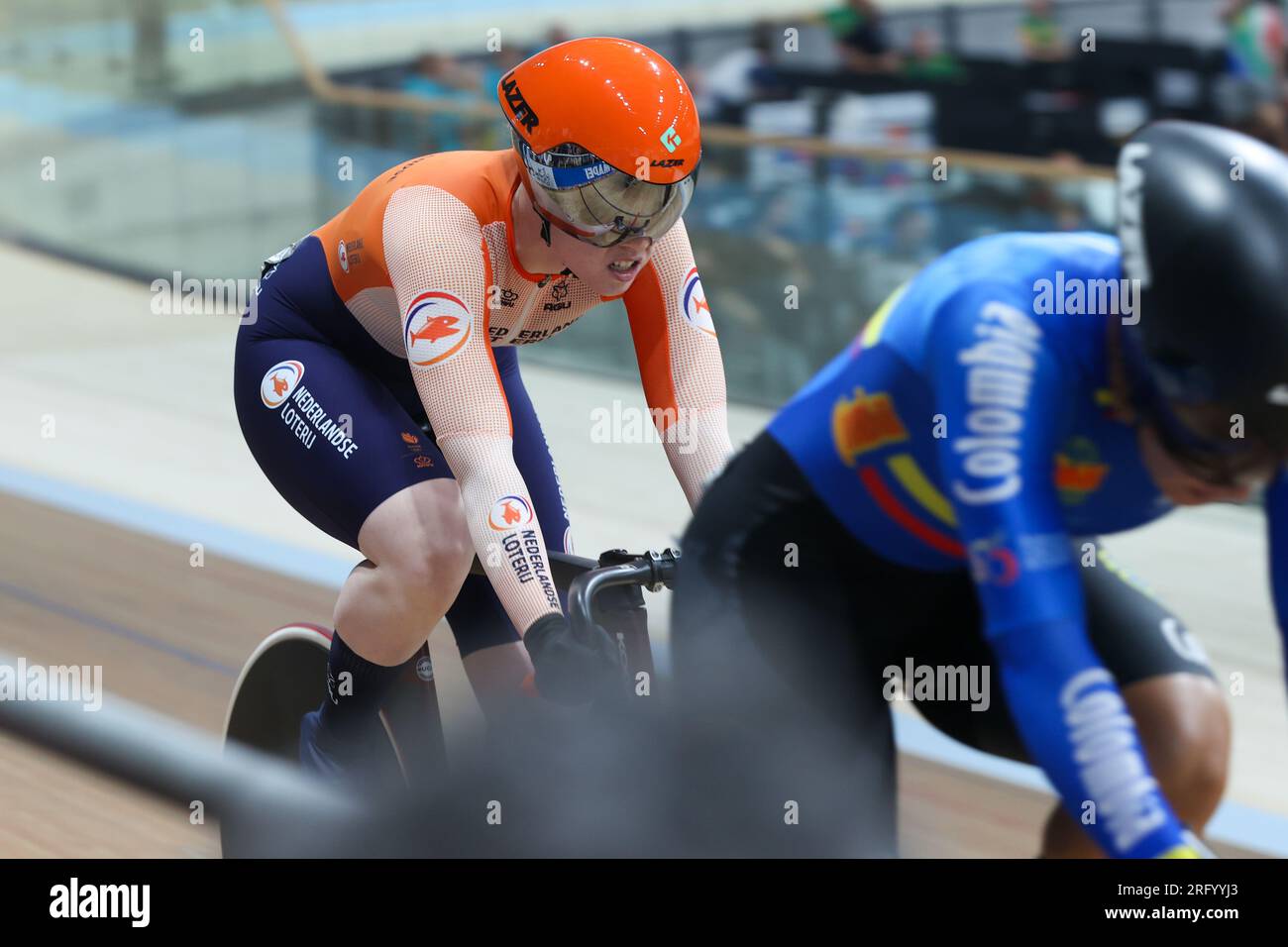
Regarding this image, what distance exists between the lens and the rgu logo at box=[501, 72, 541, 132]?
6.43 feet

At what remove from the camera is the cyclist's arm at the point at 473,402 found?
1.91 m

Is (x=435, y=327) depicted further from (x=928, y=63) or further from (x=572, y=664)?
(x=928, y=63)

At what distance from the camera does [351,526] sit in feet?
7.36

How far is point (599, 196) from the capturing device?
1.91 m

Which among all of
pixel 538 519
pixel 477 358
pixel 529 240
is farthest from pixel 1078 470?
pixel 538 519

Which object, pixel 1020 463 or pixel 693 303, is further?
pixel 693 303

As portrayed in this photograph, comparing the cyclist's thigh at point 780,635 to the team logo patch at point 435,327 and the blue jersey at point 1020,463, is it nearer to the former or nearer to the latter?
the blue jersey at point 1020,463

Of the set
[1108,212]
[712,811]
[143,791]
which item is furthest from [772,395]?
[143,791]

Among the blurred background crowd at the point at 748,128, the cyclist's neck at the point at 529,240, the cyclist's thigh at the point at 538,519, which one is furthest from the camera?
the blurred background crowd at the point at 748,128

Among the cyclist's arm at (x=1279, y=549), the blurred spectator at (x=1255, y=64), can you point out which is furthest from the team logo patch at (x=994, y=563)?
the blurred spectator at (x=1255, y=64)

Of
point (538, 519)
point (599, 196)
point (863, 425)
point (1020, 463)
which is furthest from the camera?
A: point (538, 519)

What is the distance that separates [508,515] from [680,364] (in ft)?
1.36

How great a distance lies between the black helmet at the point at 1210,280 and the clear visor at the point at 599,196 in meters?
0.67

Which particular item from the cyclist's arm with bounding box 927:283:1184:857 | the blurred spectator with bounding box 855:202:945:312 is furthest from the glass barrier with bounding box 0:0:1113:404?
the cyclist's arm with bounding box 927:283:1184:857
